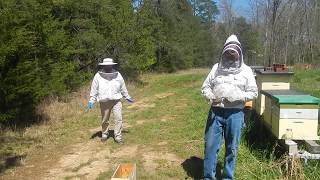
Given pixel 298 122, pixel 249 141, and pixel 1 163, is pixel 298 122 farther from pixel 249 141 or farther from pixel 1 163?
pixel 1 163

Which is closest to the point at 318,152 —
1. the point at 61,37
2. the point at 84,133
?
the point at 84,133

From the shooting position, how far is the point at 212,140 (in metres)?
6.36

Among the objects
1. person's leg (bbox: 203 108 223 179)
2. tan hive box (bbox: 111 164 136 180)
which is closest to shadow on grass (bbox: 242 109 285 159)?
person's leg (bbox: 203 108 223 179)

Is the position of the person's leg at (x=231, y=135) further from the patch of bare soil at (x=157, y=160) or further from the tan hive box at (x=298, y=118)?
A: the patch of bare soil at (x=157, y=160)

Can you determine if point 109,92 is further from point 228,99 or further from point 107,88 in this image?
point 228,99

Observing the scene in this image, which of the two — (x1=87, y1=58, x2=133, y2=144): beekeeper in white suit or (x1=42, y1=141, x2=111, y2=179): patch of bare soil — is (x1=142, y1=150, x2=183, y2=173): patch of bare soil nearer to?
(x1=42, y1=141, x2=111, y2=179): patch of bare soil

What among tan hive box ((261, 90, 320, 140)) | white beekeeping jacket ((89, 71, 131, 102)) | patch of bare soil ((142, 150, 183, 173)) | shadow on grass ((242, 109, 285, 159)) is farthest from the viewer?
white beekeeping jacket ((89, 71, 131, 102))

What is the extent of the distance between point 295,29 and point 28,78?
5188 cm

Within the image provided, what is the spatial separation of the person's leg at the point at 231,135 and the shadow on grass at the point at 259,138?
3.45ft

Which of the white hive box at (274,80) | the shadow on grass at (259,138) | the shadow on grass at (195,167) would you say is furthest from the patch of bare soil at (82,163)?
the white hive box at (274,80)

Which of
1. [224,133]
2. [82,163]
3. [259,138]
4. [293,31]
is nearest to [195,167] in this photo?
[224,133]

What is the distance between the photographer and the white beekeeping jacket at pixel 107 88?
375 inches

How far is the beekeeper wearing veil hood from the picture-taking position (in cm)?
617

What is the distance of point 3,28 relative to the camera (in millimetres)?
9992
